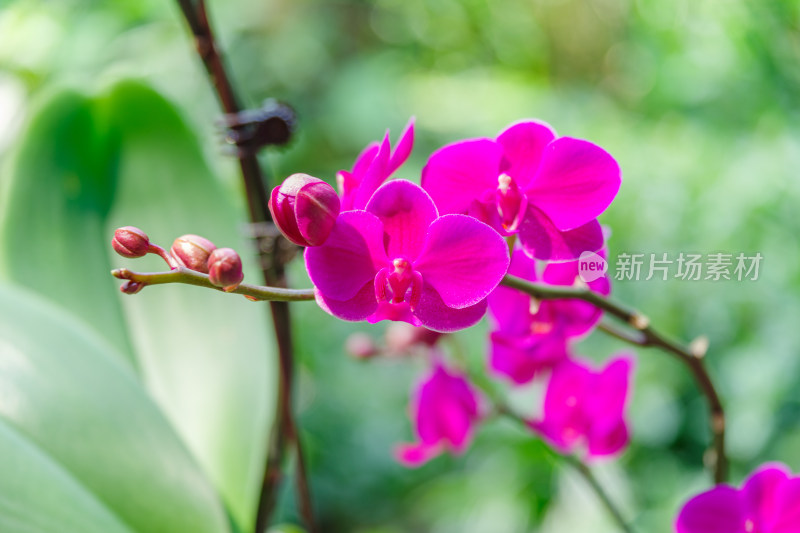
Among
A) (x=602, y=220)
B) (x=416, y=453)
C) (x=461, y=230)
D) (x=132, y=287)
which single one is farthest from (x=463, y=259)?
(x=602, y=220)

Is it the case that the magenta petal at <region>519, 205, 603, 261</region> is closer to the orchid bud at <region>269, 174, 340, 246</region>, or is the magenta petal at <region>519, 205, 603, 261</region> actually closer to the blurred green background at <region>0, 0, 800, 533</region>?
the orchid bud at <region>269, 174, 340, 246</region>

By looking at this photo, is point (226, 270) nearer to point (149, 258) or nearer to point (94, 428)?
point (94, 428)

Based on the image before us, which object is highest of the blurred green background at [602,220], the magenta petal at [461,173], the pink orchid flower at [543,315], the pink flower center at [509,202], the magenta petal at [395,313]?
the magenta petal at [461,173]

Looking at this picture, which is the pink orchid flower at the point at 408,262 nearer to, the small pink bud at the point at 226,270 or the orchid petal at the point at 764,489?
the small pink bud at the point at 226,270

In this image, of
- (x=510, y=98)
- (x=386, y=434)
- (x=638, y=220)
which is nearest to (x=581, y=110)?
(x=510, y=98)

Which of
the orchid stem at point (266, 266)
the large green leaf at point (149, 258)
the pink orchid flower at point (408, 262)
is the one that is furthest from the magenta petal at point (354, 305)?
the large green leaf at point (149, 258)

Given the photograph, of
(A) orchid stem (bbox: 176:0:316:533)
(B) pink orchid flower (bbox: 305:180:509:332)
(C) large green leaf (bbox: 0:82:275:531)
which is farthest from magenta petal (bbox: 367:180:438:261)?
(C) large green leaf (bbox: 0:82:275:531)

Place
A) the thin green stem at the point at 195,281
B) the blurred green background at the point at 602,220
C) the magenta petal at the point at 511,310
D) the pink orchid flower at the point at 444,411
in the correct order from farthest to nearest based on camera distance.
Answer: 1. the blurred green background at the point at 602,220
2. the pink orchid flower at the point at 444,411
3. the magenta petal at the point at 511,310
4. the thin green stem at the point at 195,281

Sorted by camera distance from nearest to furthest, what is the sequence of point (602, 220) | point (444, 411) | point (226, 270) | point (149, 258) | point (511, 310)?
point (226, 270)
point (511, 310)
point (444, 411)
point (149, 258)
point (602, 220)
